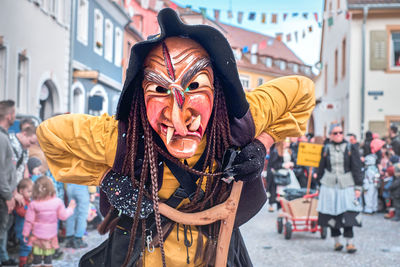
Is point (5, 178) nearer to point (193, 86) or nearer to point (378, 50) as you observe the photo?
point (193, 86)

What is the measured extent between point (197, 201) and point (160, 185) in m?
0.18

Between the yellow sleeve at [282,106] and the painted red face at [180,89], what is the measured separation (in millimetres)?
316

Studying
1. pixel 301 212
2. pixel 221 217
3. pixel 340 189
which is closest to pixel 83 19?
pixel 301 212

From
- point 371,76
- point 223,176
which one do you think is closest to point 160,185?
point 223,176

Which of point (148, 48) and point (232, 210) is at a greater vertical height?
point (148, 48)

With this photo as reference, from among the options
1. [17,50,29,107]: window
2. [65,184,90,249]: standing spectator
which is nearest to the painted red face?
[65,184,90,249]: standing spectator

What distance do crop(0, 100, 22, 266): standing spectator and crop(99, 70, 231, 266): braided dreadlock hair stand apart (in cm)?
296

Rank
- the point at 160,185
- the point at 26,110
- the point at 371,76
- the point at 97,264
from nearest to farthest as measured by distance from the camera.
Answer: the point at 160,185 < the point at 97,264 < the point at 26,110 < the point at 371,76

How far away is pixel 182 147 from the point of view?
189cm

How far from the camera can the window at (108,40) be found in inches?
703

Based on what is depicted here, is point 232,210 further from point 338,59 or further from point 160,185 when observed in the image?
point 338,59

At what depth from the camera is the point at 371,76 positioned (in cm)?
1557

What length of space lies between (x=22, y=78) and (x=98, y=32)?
6389 mm

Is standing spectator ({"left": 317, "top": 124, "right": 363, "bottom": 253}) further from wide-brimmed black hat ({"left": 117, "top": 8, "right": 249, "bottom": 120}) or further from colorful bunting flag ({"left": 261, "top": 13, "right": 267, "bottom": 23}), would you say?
colorful bunting flag ({"left": 261, "top": 13, "right": 267, "bottom": 23})
